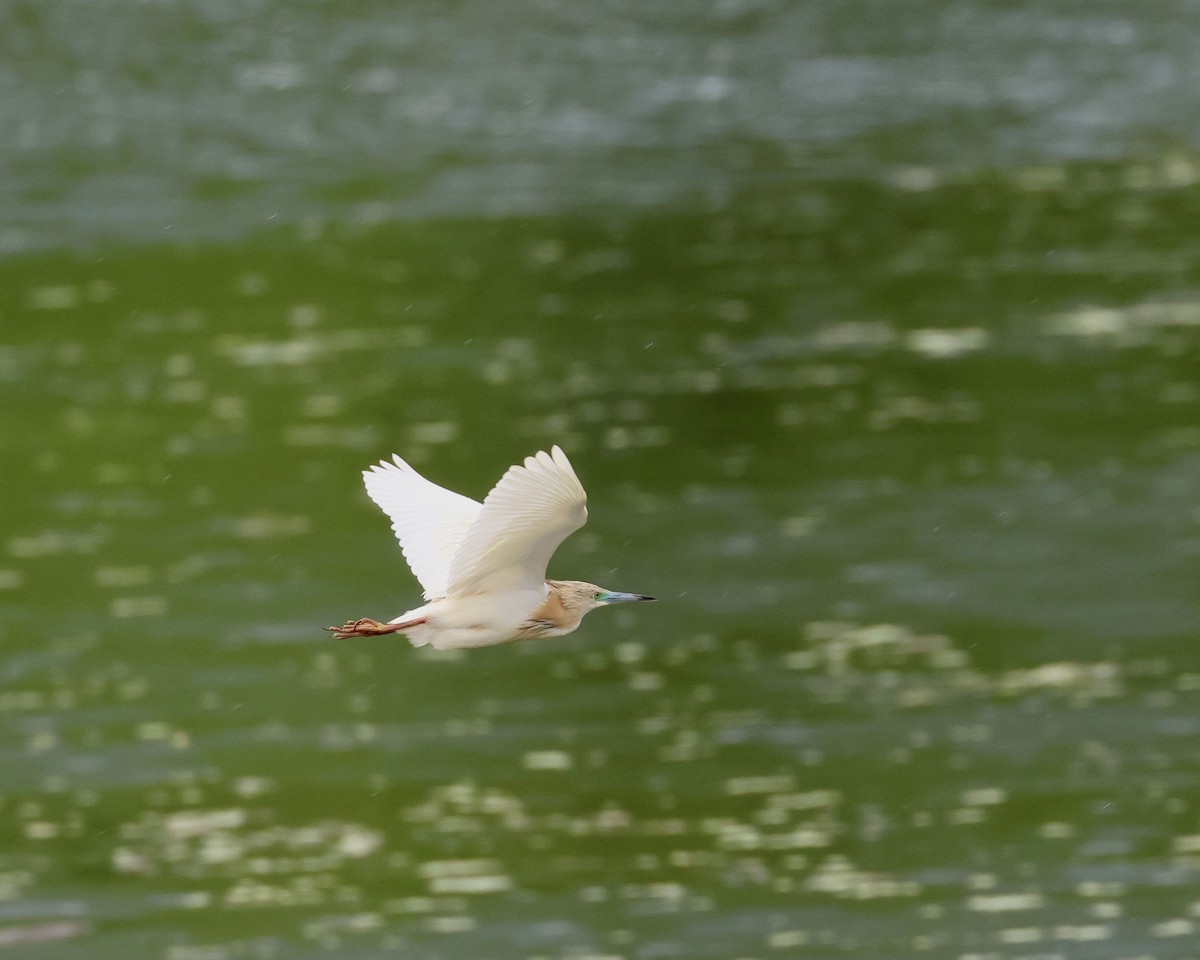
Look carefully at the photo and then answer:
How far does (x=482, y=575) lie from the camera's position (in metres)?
5.86

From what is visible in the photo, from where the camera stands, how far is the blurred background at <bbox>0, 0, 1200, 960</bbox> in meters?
16.0

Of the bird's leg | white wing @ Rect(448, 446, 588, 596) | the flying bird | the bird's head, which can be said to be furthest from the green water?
Answer: the bird's leg

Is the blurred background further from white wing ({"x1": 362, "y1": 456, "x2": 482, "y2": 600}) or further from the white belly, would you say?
the white belly

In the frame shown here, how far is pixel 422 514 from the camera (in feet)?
22.0

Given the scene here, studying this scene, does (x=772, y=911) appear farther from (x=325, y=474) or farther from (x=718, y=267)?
(x=718, y=267)

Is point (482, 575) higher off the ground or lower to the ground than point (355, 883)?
lower

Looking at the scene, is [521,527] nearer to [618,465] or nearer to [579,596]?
[579,596]

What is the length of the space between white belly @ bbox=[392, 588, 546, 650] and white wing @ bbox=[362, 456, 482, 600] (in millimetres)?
670

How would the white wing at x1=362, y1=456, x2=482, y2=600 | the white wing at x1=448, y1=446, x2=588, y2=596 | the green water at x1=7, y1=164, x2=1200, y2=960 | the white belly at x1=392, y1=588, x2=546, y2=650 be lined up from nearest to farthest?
1. the white wing at x1=448, y1=446, x2=588, y2=596
2. the white belly at x1=392, y1=588, x2=546, y2=650
3. the white wing at x1=362, y1=456, x2=482, y2=600
4. the green water at x1=7, y1=164, x2=1200, y2=960

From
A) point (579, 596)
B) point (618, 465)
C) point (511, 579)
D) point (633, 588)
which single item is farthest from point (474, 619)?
point (618, 465)

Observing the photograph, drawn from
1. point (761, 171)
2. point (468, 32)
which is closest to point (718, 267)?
point (761, 171)

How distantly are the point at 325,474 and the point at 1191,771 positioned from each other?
9350mm

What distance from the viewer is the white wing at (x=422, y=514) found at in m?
6.55

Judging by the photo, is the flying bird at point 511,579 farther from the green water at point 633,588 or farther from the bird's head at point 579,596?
the green water at point 633,588
